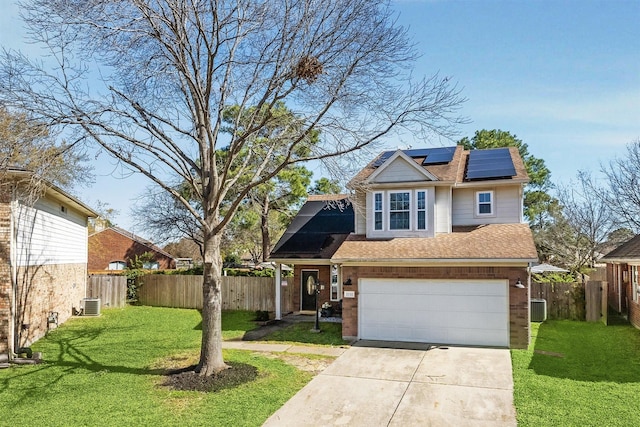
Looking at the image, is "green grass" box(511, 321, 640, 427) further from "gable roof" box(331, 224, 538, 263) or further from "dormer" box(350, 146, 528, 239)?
"dormer" box(350, 146, 528, 239)

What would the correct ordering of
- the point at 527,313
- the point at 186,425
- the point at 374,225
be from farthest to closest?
the point at 374,225, the point at 527,313, the point at 186,425

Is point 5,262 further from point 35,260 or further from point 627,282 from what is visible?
point 627,282

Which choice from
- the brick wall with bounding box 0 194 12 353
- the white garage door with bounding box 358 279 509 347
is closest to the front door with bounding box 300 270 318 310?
the white garage door with bounding box 358 279 509 347

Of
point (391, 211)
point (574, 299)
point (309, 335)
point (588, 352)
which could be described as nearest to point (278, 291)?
point (309, 335)

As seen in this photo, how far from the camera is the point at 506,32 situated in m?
10.9

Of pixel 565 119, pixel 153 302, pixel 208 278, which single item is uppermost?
pixel 565 119

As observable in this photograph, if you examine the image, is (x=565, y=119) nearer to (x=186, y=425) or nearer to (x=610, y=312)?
(x=610, y=312)

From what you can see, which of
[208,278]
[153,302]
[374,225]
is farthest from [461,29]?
[153,302]

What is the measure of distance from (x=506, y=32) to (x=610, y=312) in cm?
1402

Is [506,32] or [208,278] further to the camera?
[506,32]

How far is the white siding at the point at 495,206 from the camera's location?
48.8 feet

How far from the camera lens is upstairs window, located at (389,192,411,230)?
14.8m

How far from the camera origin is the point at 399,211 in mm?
14859

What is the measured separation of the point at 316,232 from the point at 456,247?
22.6 feet
